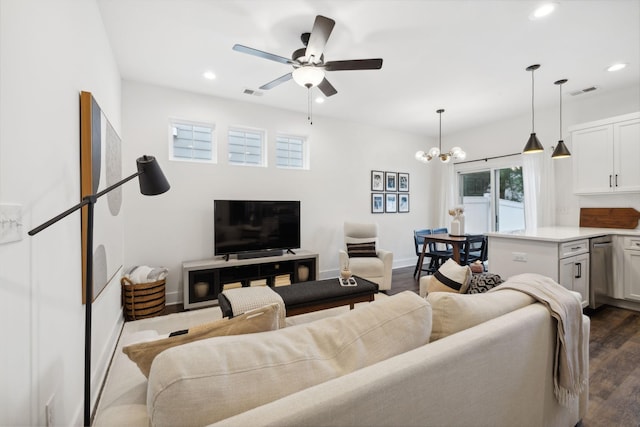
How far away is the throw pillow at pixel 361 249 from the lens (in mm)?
4285

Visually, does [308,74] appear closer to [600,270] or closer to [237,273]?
[237,273]

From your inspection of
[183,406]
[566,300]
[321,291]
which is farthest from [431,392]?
[321,291]

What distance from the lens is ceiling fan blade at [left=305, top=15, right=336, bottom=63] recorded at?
6.53 ft

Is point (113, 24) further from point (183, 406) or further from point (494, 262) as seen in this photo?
point (494, 262)

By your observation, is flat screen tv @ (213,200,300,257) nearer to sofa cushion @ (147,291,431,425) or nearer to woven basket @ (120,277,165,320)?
woven basket @ (120,277,165,320)

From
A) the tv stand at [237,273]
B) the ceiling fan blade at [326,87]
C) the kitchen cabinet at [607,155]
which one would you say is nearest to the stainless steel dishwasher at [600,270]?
the kitchen cabinet at [607,155]

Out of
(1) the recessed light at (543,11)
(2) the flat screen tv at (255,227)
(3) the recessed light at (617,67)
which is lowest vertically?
(2) the flat screen tv at (255,227)

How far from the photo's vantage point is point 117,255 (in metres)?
2.81

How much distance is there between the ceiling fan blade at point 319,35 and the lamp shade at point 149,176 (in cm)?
154

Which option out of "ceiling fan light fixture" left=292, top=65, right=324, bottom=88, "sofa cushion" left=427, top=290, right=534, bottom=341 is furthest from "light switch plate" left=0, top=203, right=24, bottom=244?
"ceiling fan light fixture" left=292, top=65, right=324, bottom=88

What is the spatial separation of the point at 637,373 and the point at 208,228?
14.3 ft

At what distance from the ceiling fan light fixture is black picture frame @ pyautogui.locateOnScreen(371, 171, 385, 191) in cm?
317

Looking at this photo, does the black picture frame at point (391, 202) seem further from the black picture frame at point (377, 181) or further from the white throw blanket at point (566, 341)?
the white throw blanket at point (566, 341)

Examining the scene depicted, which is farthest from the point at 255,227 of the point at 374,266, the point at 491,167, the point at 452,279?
the point at 491,167
